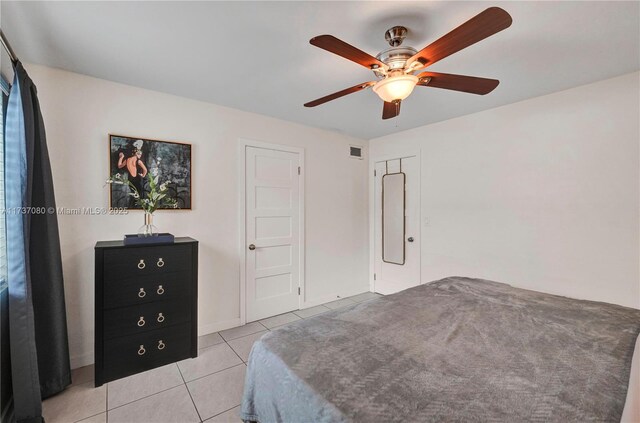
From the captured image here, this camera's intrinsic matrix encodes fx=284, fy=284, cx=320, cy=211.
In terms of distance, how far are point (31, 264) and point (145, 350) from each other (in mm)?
1005

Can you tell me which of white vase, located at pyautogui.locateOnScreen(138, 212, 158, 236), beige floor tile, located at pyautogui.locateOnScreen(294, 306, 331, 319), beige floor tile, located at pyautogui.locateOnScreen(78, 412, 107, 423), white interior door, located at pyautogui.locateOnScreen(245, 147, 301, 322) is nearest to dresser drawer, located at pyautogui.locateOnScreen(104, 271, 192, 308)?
white vase, located at pyautogui.locateOnScreen(138, 212, 158, 236)

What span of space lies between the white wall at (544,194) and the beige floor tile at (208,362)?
2509 mm

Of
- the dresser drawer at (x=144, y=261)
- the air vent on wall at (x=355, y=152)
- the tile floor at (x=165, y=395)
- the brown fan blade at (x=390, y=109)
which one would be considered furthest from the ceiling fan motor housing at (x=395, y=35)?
the tile floor at (x=165, y=395)

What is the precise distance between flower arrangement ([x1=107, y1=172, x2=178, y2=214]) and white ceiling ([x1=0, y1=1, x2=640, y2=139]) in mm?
849

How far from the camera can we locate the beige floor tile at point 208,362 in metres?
2.29

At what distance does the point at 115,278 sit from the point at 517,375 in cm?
255

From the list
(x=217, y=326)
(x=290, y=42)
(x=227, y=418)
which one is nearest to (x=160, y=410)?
(x=227, y=418)

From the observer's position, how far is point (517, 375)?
45.3 inches

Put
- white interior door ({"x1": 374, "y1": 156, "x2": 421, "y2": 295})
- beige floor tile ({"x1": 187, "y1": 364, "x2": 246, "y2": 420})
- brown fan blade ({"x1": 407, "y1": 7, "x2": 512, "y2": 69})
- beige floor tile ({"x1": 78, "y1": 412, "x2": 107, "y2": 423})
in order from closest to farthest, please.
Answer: brown fan blade ({"x1": 407, "y1": 7, "x2": 512, "y2": 69})
beige floor tile ({"x1": 78, "y1": 412, "x2": 107, "y2": 423})
beige floor tile ({"x1": 187, "y1": 364, "x2": 246, "y2": 420})
white interior door ({"x1": 374, "y1": 156, "x2": 421, "y2": 295})

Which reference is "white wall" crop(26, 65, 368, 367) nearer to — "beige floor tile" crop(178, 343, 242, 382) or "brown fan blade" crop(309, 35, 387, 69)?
"beige floor tile" crop(178, 343, 242, 382)

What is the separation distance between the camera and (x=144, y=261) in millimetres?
2252

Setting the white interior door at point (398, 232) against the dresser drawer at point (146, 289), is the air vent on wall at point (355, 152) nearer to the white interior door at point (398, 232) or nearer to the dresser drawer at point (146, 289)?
the white interior door at point (398, 232)

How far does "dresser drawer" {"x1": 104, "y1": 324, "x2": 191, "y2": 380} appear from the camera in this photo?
215cm

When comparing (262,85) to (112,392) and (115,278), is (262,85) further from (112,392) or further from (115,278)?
(112,392)
